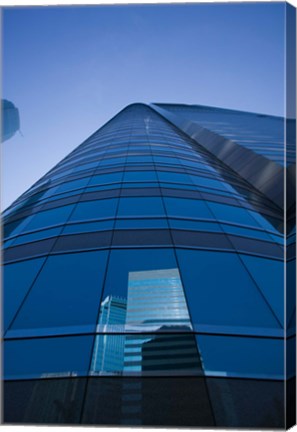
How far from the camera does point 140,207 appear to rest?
1206cm

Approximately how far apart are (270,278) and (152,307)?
2617 millimetres

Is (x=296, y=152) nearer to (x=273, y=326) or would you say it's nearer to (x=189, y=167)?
(x=189, y=167)

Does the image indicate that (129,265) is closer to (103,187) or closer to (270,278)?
(270,278)

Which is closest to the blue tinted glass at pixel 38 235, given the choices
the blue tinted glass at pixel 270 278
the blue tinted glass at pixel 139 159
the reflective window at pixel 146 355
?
the reflective window at pixel 146 355

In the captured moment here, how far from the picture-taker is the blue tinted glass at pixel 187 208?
11594 millimetres

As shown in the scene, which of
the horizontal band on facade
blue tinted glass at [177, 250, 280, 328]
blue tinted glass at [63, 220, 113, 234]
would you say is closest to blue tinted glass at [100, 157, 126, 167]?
blue tinted glass at [63, 220, 113, 234]

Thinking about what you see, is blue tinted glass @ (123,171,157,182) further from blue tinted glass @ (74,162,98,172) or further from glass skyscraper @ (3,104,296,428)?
blue tinted glass @ (74,162,98,172)

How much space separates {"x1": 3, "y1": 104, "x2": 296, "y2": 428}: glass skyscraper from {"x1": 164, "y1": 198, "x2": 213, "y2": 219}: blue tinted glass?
6 cm

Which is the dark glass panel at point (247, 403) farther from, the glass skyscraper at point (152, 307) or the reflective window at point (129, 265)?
the reflective window at point (129, 265)

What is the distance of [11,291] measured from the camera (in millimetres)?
8688

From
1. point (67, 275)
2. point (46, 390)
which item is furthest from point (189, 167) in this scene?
point (46, 390)

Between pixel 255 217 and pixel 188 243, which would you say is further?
pixel 255 217

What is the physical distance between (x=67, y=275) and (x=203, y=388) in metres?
3.76

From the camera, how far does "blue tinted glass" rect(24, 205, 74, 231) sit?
468 inches
